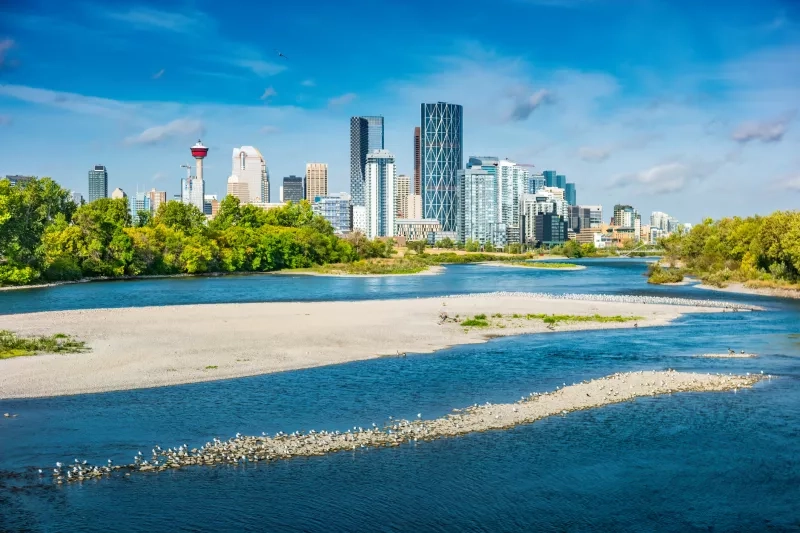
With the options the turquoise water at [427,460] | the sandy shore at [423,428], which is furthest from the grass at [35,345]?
the sandy shore at [423,428]

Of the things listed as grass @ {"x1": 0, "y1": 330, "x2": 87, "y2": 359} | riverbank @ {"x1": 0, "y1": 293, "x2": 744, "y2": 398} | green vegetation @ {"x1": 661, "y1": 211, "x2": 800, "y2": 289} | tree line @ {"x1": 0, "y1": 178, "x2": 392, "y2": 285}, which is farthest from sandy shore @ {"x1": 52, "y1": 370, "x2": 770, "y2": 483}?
tree line @ {"x1": 0, "y1": 178, "x2": 392, "y2": 285}

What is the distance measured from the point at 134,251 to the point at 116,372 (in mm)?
96362

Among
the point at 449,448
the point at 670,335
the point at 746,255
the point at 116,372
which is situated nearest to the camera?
the point at 449,448

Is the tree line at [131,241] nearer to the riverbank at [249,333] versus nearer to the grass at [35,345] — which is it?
the riverbank at [249,333]

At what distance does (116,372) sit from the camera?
35.8 metres

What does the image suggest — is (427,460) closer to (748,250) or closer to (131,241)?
(748,250)

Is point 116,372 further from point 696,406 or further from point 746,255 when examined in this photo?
point 746,255

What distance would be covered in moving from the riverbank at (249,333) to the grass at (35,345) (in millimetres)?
1056

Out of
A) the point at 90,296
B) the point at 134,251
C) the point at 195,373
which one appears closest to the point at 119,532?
the point at 195,373

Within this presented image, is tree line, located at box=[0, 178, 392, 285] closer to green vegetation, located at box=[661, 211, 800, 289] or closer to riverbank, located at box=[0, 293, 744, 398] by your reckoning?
riverbank, located at box=[0, 293, 744, 398]

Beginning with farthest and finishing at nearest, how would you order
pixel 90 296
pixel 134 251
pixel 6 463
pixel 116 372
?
pixel 134 251 → pixel 90 296 → pixel 116 372 → pixel 6 463

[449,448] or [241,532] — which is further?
[449,448]

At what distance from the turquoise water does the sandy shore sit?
68cm

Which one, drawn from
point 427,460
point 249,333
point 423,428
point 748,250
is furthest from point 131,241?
point 427,460
